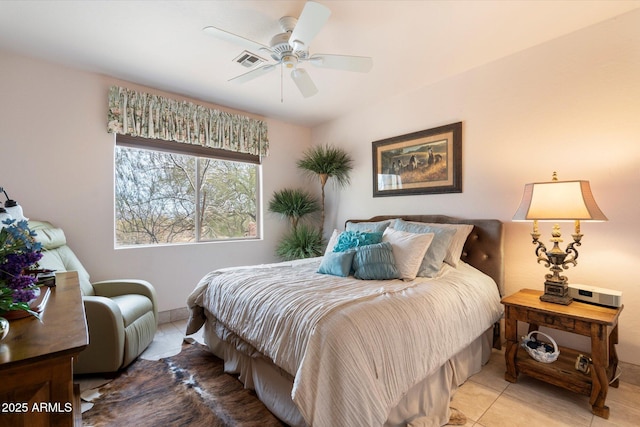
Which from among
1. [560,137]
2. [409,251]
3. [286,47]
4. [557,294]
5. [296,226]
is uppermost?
[286,47]

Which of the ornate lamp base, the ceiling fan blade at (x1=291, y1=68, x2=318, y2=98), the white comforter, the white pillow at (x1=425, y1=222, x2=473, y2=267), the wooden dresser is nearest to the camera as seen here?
the wooden dresser

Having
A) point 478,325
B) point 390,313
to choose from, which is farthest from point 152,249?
point 478,325

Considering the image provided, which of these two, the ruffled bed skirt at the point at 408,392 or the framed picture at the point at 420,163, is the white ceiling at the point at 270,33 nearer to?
the framed picture at the point at 420,163

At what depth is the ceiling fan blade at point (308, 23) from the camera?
5.20 feet

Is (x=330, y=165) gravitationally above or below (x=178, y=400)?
above

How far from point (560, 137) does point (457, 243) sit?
1.16m

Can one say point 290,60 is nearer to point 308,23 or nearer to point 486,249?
point 308,23

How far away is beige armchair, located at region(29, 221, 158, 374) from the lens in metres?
2.06

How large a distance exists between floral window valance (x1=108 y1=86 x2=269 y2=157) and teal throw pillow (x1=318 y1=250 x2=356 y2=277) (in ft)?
7.22

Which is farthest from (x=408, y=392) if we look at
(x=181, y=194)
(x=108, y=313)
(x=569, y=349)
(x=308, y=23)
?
(x=181, y=194)

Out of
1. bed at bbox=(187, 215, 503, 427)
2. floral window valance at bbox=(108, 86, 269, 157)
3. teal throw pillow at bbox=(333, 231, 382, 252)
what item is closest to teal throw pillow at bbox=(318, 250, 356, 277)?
A: bed at bbox=(187, 215, 503, 427)

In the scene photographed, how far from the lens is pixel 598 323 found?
1708mm

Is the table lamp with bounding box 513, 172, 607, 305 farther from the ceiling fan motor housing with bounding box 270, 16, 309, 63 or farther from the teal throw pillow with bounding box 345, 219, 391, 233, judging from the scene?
the ceiling fan motor housing with bounding box 270, 16, 309, 63

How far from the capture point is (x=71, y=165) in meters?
2.79
